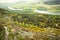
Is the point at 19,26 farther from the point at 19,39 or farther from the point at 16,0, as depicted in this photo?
the point at 16,0

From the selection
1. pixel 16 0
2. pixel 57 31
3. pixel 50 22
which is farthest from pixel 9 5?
pixel 57 31

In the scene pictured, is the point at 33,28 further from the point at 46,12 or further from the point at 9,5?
the point at 9,5

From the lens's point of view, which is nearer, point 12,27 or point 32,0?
point 12,27

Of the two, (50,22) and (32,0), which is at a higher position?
(32,0)

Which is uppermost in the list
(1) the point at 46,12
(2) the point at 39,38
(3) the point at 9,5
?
(3) the point at 9,5

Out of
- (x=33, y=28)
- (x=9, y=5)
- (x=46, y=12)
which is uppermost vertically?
(x=9, y=5)

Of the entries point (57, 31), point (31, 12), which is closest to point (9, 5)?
point (31, 12)

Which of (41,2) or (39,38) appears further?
(41,2)

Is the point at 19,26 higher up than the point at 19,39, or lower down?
higher up
